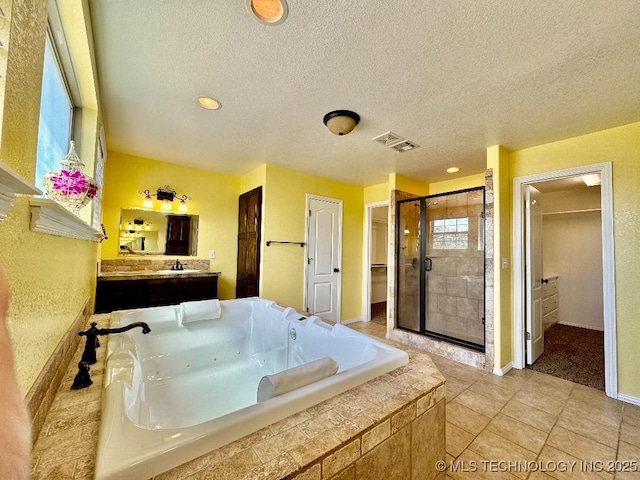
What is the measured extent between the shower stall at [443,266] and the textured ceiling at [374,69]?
0.87m

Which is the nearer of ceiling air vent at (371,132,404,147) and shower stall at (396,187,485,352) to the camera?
ceiling air vent at (371,132,404,147)

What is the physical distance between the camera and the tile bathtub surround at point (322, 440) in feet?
2.31

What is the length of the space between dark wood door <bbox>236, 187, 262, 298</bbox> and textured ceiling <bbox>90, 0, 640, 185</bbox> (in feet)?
3.36

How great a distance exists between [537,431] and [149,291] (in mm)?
3488

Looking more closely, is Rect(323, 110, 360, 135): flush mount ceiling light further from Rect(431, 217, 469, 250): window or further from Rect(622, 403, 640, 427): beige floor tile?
Rect(622, 403, 640, 427): beige floor tile

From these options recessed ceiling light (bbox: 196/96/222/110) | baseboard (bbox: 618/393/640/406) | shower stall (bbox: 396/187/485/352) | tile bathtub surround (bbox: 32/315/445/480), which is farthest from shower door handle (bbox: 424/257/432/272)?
recessed ceiling light (bbox: 196/96/222/110)

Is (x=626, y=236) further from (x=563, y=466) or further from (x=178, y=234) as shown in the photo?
(x=178, y=234)

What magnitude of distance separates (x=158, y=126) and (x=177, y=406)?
2.28 metres

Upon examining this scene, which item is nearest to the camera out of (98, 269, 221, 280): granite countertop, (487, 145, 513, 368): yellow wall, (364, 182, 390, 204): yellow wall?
(487, 145, 513, 368): yellow wall

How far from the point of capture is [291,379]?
1.04 m

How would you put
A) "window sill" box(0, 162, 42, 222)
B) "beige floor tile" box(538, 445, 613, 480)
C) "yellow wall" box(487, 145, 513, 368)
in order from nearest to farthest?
"window sill" box(0, 162, 42, 222), "beige floor tile" box(538, 445, 613, 480), "yellow wall" box(487, 145, 513, 368)

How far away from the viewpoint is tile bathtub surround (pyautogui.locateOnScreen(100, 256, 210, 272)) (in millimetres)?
3033

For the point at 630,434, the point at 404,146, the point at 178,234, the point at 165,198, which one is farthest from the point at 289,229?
the point at 630,434

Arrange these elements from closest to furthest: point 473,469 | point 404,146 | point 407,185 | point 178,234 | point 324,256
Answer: point 473,469 < point 404,146 < point 178,234 < point 407,185 < point 324,256
